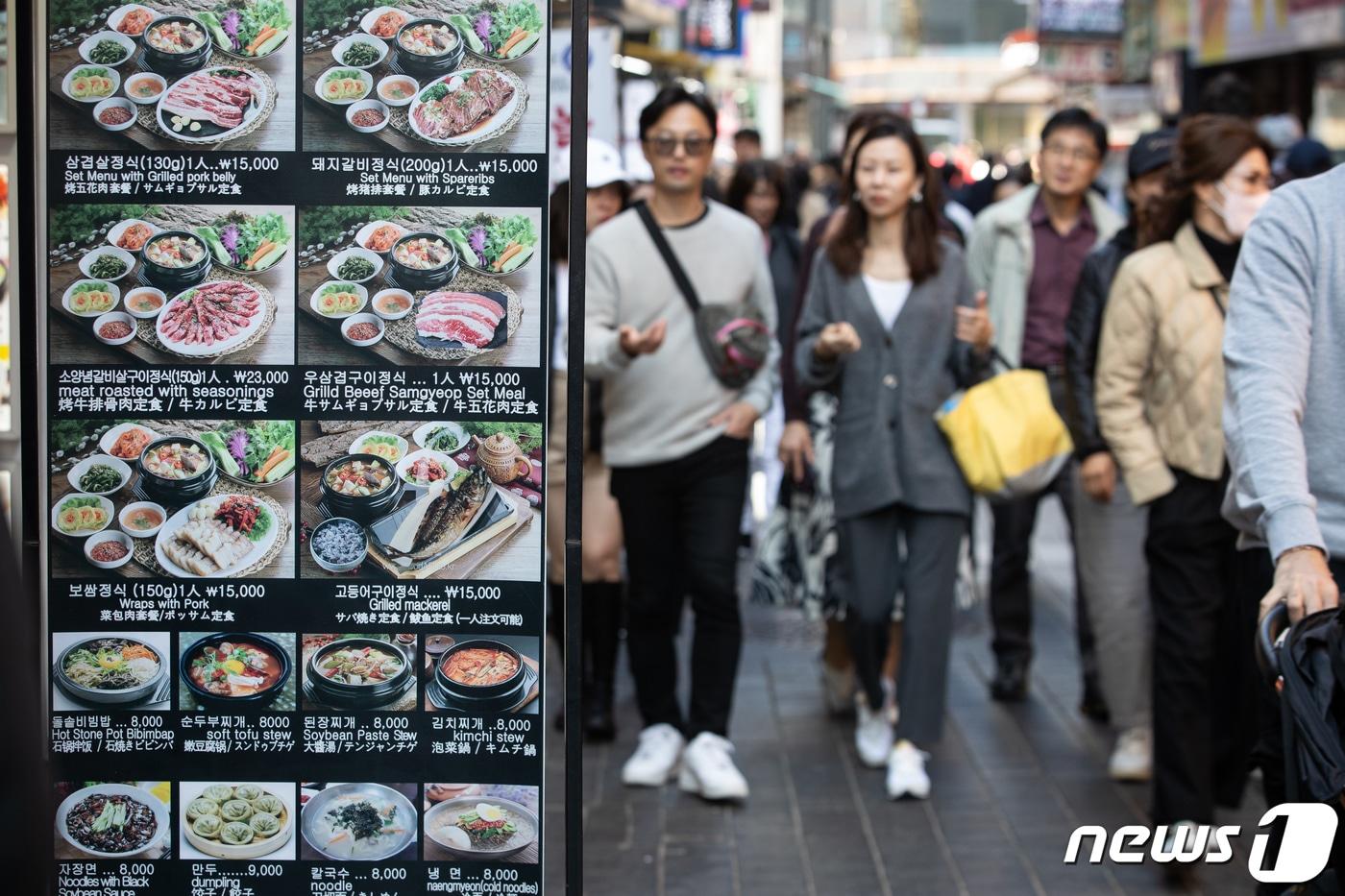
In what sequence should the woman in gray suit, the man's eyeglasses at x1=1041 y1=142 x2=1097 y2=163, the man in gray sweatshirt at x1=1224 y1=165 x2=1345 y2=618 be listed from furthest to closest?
the man's eyeglasses at x1=1041 y1=142 x2=1097 y2=163, the woman in gray suit, the man in gray sweatshirt at x1=1224 y1=165 x2=1345 y2=618

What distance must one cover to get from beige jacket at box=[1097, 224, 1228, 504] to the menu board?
2328mm

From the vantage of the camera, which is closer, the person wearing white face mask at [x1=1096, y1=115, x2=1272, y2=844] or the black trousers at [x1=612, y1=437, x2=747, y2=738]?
the person wearing white face mask at [x1=1096, y1=115, x2=1272, y2=844]

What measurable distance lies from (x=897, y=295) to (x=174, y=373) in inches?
124

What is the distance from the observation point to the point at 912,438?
236 inches

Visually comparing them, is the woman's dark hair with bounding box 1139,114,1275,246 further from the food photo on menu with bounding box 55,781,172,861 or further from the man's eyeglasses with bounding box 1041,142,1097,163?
the food photo on menu with bounding box 55,781,172,861

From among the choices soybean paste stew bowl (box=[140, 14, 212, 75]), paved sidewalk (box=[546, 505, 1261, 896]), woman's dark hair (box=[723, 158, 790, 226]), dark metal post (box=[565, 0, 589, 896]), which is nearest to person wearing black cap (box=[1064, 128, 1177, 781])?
paved sidewalk (box=[546, 505, 1261, 896])

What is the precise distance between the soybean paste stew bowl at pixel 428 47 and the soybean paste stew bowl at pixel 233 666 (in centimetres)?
112

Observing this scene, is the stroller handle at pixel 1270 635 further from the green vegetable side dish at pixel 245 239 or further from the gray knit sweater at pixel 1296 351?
the green vegetable side dish at pixel 245 239

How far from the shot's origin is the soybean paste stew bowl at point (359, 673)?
11.6 feet

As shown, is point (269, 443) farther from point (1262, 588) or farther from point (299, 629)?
point (1262, 588)

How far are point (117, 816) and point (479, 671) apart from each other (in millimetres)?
742

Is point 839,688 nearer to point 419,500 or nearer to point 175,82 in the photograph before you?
point 419,500

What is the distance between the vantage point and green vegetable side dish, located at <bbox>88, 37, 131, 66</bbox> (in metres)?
3.47

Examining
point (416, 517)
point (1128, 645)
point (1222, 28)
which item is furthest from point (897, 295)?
point (1222, 28)
